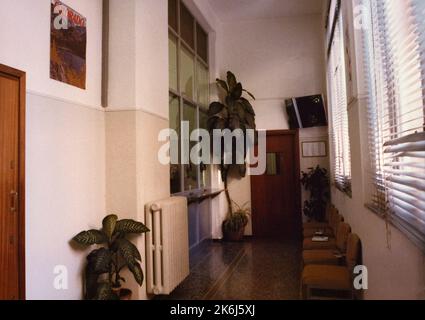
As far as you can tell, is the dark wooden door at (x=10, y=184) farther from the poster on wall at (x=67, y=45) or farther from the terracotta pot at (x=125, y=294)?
the terracotta pot at (x=125, y=294)

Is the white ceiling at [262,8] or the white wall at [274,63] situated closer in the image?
the white ceiling at [262,8]

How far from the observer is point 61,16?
8.93 ft

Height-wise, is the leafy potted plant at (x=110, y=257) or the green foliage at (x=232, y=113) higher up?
the green foliage at (x=232, y=113)

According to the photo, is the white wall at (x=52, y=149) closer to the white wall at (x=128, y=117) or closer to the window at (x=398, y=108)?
the white wall at (x=128, y=117)

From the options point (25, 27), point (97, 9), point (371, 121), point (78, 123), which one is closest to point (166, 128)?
point (78, 123)

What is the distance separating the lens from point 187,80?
5.48 m

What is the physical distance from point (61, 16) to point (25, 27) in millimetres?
432

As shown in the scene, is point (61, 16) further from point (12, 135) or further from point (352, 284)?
point (352, 284)

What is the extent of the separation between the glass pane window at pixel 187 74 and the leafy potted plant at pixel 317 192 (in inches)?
104

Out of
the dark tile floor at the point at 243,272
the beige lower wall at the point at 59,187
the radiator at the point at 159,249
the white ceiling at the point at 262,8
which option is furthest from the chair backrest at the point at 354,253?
the white ceiling at the point at 262,8

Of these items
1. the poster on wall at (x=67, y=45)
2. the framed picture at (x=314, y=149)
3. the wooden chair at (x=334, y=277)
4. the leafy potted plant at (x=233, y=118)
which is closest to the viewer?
the poster on wall at (x=67, y=45)

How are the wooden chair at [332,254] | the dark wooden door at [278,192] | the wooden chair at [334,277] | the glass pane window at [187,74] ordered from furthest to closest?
the dark wooden door at [278,192], the glass pane window at [187,74], the wooden chair at [332,254], the wooden chair at [334,277]

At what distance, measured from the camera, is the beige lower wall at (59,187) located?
7.89 ft

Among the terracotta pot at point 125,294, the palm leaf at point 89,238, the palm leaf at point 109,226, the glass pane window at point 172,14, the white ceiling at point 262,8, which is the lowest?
the terracotta pot at point 125,294
